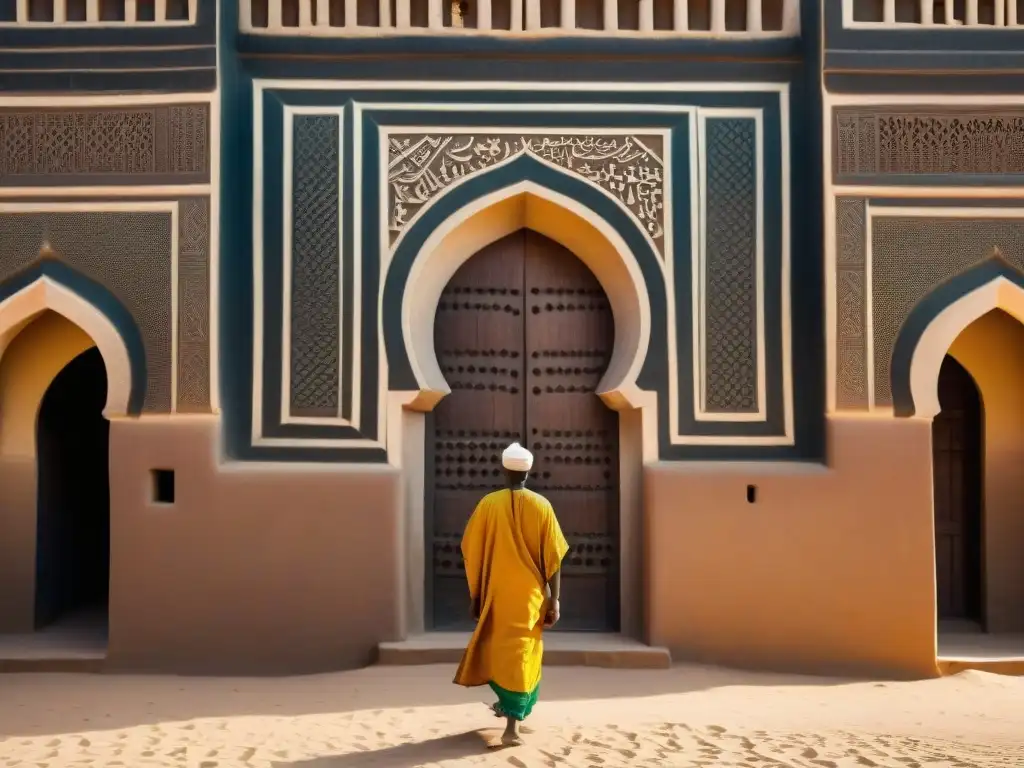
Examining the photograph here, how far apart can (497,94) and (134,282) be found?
2.42 metres

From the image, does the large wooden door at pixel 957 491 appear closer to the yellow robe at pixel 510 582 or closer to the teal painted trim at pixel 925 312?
the teal painted trim at pixel 925 312

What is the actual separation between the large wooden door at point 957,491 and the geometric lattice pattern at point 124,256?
5003mm

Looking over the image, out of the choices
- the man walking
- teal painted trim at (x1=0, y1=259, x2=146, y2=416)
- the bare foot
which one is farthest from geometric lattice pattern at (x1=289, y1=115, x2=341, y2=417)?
the bare foot

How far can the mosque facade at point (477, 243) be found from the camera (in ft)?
19.0

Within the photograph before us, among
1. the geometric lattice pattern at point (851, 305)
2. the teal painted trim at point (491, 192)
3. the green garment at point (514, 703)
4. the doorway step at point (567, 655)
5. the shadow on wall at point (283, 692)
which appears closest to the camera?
the green garment at point (514, 703)

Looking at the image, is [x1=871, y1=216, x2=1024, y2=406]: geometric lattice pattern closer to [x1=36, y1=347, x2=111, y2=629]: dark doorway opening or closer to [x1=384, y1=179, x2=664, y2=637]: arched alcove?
[x1=384, y1=179, x2=664, y2=637]: arched alcove

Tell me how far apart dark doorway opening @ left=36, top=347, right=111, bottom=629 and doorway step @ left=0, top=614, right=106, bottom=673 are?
0.17 meters

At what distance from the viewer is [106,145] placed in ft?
19.4

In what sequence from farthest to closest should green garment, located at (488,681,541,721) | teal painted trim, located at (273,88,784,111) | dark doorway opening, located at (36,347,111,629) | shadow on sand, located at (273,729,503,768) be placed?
dark doorway opening, located at (36,347,111,629) → teal painted trim, located at (273,88,784,111) → green garment, located at (488,681,541,721) → shadow on sand, located at (273,729,503,768)

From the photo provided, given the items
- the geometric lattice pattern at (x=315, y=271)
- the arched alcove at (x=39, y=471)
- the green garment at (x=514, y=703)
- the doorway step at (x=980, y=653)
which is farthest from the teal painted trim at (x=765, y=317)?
the arched alcove at (x=39, y=471)

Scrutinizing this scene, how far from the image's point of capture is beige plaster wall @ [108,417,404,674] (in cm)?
577

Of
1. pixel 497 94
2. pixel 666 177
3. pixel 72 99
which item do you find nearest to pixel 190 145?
pixel 72 99

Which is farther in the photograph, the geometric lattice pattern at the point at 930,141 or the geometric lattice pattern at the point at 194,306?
the geometric lattice pattern at the point at 930,141

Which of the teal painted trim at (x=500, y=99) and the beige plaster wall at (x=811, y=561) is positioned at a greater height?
the teal painted trim at (x=500, y=99)
